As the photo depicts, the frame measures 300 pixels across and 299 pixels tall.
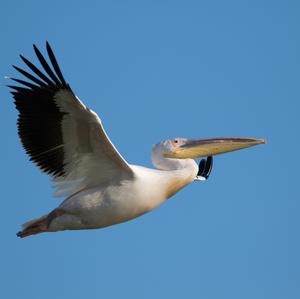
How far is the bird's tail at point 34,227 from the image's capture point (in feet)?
47.6

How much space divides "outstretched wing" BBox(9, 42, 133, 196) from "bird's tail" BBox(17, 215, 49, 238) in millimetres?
493

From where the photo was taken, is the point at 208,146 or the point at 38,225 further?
the point at 208,146

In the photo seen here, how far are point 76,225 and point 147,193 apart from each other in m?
1.13

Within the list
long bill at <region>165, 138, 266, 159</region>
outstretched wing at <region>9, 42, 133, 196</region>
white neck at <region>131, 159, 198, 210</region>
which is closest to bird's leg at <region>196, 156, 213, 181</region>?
long bill at <region>165, 138, 266, 159</region>

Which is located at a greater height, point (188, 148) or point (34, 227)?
point (188, 148)

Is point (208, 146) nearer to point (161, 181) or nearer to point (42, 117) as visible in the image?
point (161, 181)

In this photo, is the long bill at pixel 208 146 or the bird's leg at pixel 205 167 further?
the bird's leg at pixel 205 167

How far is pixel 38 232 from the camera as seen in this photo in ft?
48.0

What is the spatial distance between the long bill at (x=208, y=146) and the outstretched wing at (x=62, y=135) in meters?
1.53

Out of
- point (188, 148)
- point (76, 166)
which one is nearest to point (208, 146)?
point (188, 148)

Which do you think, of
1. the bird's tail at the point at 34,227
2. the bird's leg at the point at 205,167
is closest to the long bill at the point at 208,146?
the bird's leg at the point at 205,167

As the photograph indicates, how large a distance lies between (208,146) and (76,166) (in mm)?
2250

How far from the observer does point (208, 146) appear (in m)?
15.6

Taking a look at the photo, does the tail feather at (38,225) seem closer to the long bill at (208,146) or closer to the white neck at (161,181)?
the white neck at (161,181)
